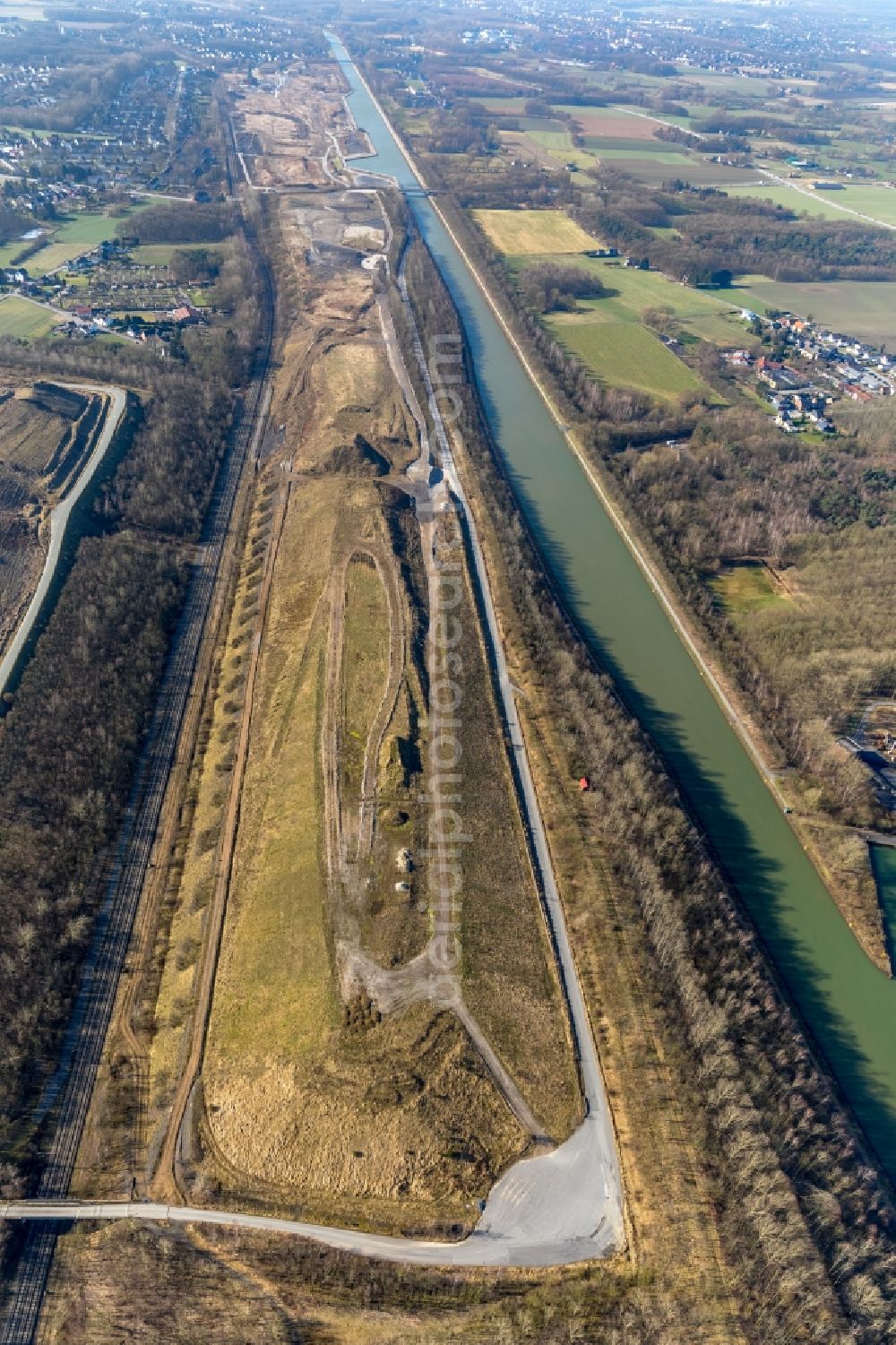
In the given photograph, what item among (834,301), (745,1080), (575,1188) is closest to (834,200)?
(834,301)

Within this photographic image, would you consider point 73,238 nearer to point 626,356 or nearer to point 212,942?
point 626,356

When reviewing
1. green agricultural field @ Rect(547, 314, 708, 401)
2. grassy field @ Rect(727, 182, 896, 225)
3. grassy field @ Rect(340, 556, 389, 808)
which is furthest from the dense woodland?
grassy field @ Rect(727, 182, 896, 225)

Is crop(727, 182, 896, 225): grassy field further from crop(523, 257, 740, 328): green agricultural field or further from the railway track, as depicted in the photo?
the railway track

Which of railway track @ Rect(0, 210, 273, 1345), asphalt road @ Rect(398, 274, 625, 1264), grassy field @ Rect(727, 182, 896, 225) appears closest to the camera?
railway track @ Rect(0, 210, 273, 1345)

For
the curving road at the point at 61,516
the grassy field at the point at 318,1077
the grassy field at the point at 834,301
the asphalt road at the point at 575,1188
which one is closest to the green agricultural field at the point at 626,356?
the grassy field at the point at 834,301

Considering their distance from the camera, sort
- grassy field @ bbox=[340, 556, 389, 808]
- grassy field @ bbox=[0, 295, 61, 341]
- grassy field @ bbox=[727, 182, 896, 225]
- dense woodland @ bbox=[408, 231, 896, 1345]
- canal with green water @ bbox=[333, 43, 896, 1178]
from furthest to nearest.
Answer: grassy field @ bbox=[727, 182, 896, 225] → grassy field @ bbox=[0, 295, 61, 341] → grassy field @ bbox=[340, 556, 389, 808] → canal with green water @ bbox=[333, 43, 896, 1178] → dense woodland @ bbox=[408, 231, 896, 1345]

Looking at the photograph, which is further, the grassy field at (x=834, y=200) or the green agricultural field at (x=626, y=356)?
the grassy field at (x=834, y=200)

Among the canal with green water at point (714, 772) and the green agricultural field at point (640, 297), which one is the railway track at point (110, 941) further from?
the green agricultural field at point (640, 297)
